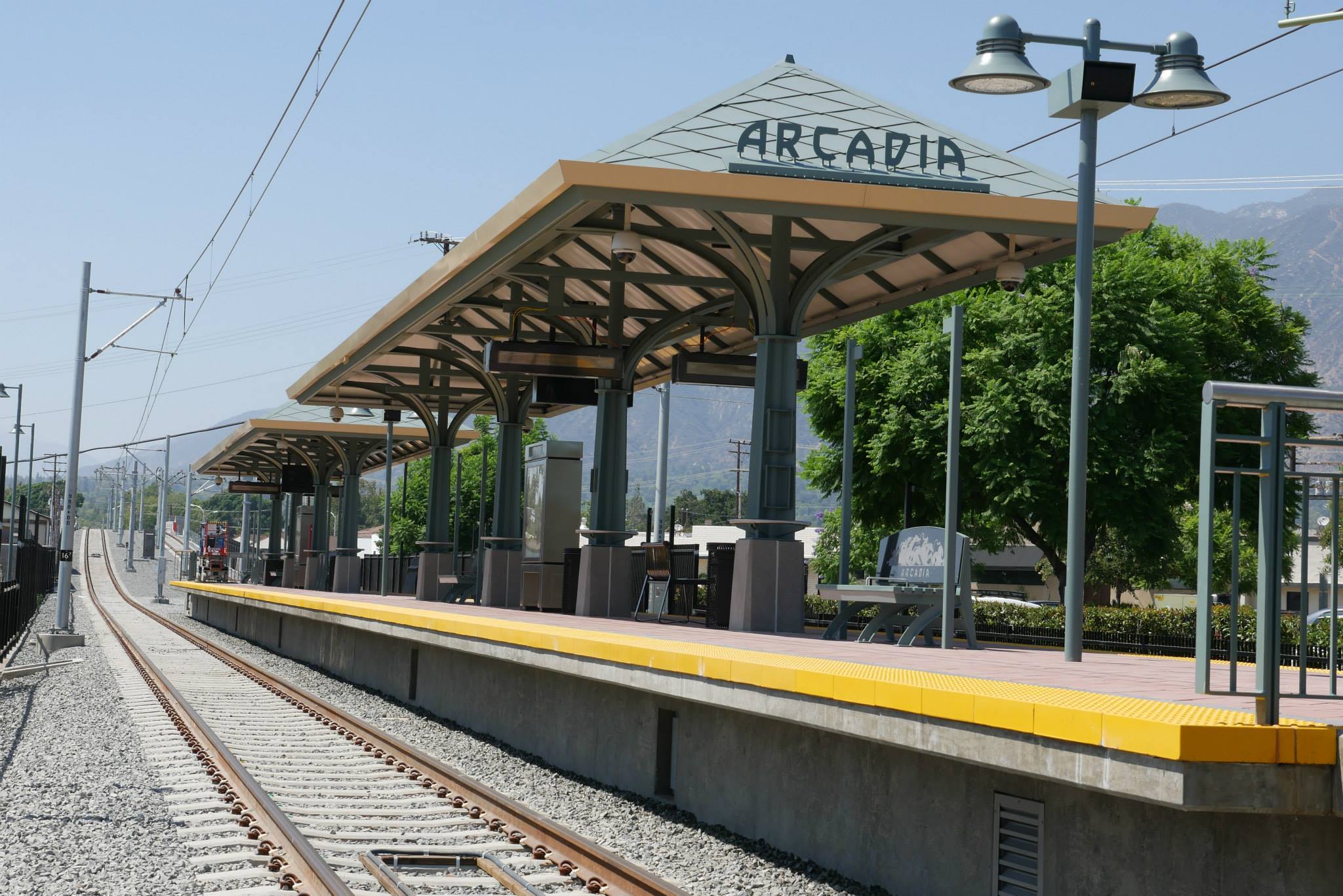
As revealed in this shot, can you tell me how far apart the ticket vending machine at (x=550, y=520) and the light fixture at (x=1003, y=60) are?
1259 cm

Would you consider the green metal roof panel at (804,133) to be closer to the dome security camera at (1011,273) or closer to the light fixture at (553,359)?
the dome security camera at (1011,273)

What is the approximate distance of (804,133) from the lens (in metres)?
13.3

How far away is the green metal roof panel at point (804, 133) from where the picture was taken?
1277 centimetres

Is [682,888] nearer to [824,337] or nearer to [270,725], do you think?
[270,725]

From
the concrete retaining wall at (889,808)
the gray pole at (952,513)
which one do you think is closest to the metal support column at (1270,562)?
the concrete retaining wall at (889,808)

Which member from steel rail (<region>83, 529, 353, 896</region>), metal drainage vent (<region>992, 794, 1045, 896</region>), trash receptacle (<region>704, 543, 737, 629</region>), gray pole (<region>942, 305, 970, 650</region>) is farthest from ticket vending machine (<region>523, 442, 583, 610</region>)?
metal drainage vent (<region>992, 794, 1045, 896</region>)

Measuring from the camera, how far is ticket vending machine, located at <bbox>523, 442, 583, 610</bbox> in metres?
22.7

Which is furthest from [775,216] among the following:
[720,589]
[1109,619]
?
[1109,619]

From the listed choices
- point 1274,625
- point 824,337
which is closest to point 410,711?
point 1274,625

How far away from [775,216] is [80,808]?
7.68 metres

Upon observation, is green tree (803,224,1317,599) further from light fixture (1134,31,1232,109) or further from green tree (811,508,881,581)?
light fixture (1134,31,1232,109)

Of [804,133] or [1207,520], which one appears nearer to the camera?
[1207,520]

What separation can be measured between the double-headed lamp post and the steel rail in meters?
5.19

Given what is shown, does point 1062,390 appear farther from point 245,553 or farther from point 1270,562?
point 245,553
